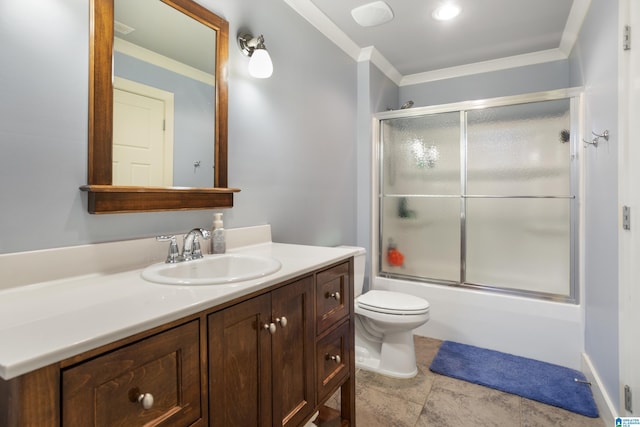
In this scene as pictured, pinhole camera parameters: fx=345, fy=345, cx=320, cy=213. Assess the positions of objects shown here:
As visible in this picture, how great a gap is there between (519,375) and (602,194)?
1151 millimetres

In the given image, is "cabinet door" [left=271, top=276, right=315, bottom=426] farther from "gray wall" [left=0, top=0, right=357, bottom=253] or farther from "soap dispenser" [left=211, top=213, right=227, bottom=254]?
"gray wall" [left=0, top=0, right=357, bottom=253]

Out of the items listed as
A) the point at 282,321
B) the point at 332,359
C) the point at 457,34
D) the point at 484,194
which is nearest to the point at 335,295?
the point at 332,359

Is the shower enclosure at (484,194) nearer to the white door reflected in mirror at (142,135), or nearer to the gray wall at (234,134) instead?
the gray wall at (234,134)

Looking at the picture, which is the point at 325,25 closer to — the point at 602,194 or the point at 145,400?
the point at 602,194

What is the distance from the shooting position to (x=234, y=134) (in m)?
1.66

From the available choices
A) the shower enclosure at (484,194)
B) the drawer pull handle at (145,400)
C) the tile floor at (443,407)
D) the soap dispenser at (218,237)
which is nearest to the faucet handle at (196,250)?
the soap dispenser at (218,237)

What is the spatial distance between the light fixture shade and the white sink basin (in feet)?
2.98

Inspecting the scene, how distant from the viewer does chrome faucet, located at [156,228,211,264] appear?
49.9 inches

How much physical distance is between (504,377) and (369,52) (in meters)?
2.47

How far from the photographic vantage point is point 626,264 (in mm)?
1395

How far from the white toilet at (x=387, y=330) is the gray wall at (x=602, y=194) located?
0.87 meters

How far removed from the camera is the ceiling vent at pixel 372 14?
212 cm

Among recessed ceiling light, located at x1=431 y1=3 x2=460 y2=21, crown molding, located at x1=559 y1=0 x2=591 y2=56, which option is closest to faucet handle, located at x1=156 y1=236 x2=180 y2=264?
recessed ceiling light, located at x1=431 y1=3 x2=460 y2=21

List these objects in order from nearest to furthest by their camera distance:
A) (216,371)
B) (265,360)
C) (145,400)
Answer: (145,400)
(216,371)
(265,360)
